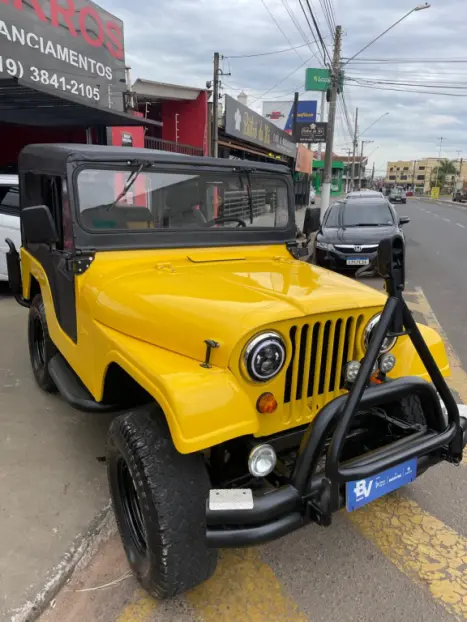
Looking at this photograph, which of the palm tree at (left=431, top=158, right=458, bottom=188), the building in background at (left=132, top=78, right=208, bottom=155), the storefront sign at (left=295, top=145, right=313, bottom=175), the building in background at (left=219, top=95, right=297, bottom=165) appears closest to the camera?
the building in background at (left=132, top=78, right=208, bottom=155)

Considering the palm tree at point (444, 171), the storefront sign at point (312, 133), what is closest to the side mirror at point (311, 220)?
the storefront sign at point (312, 133)

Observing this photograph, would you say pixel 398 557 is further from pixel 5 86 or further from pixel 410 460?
pixel 5 86

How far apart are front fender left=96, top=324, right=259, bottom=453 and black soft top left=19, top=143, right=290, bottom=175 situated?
4.64ft

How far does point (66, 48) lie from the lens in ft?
34.2

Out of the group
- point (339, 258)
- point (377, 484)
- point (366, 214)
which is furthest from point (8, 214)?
point (366, 214)

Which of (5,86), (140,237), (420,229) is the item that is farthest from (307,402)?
(420,229)

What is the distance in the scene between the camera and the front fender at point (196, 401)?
1862mm

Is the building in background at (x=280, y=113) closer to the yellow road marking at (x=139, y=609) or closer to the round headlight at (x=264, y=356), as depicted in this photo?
the round headlight at (x=264, y=356)

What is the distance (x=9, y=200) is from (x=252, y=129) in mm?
13905

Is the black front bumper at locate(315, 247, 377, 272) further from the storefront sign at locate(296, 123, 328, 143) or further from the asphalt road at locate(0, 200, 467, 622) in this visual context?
the storefront sign at locate(296, 123, 328, 143)

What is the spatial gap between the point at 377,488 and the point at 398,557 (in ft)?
2.28

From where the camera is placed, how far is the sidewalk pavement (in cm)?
230

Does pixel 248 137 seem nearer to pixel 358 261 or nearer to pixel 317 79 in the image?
pixel 317 79

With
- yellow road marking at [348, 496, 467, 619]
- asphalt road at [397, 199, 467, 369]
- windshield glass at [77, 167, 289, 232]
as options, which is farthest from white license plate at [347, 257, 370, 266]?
yellow road marking at [348, 496, 467, 619]
